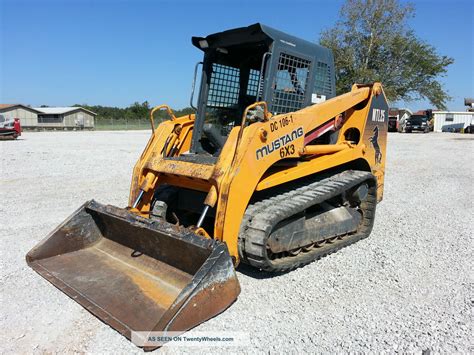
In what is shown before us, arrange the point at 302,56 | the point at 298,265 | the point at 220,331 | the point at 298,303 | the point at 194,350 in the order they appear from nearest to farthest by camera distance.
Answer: the point at 194,350 < the point at 220,331 < the point at 298,303 < the point at 298,265 < the point at 302,56

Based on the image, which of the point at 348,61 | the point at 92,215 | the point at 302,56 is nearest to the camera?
the point at 92,215

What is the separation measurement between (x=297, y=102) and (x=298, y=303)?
244cm

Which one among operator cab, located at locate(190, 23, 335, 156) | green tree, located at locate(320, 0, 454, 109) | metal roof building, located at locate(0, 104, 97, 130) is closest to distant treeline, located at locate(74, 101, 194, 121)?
metal roof building, located at locate(0, 104, 97, 130)

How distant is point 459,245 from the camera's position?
4.98 metres

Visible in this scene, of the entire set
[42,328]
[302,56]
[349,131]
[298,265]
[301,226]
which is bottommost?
[42,328]

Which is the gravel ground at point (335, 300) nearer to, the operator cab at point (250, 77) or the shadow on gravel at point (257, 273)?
the shadow on gravel at point (257, 273)

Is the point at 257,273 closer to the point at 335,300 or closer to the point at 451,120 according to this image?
the point at 335,300

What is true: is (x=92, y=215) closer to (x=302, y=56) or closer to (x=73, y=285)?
(x=73, y=285)

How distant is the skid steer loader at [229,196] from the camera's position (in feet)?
10.9

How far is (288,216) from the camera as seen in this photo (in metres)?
3.84

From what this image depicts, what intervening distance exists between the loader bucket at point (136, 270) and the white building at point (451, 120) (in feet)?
148

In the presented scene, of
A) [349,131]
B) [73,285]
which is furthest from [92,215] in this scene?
[349,131]

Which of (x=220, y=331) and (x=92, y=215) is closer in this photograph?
(x=220, y=331)

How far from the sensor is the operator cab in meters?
4.38
